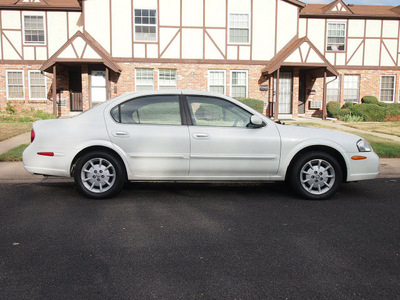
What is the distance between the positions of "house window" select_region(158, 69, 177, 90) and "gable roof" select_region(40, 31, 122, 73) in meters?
2.77

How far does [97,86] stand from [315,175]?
1720cm

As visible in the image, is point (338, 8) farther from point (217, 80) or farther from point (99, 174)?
point (99, 174)

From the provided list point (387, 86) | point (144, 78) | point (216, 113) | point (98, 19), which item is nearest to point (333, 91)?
point (387, 86)

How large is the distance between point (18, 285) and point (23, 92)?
2199 cm

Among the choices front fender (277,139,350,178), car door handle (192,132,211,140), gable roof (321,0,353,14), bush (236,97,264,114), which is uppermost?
gable roof (321,0,353,14)

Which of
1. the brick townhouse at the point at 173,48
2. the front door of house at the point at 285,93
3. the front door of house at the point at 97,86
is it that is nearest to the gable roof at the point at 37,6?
the brick townhouse at the point at 173,48

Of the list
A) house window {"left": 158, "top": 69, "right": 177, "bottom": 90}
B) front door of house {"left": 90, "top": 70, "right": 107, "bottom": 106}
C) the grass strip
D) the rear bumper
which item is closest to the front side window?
the rear bumper

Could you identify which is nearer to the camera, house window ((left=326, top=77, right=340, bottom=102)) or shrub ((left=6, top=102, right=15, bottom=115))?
shrub ((left=6, top=102, right=15, bottom=115))

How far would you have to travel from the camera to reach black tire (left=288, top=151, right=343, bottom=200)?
5.95 meters

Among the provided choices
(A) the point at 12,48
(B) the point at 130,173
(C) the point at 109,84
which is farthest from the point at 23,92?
(B) the point at 130,173

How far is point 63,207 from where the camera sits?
5.55 metres

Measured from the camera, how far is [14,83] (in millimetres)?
22875

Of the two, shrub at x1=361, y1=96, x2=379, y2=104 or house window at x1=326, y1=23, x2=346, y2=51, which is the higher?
house window at x1=326, y1=23, x2=346, y2=51

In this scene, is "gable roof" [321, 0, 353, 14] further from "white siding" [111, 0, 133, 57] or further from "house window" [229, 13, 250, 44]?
"white siding" [111, 0, 133, 57]
